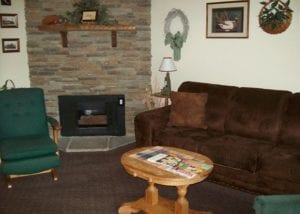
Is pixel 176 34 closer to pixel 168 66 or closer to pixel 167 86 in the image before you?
pixel 168 66

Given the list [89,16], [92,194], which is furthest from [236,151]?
[89,16]

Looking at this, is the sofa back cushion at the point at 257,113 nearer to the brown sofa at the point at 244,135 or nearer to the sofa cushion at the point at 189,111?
the brown sofa at the point at 244,135

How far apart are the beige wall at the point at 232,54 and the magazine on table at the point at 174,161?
1.78 m

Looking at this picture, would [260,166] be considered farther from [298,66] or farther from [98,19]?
[98,19]

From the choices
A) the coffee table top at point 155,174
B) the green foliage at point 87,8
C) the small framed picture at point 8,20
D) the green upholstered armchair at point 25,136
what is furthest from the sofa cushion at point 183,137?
the small framed picture at point 8,20

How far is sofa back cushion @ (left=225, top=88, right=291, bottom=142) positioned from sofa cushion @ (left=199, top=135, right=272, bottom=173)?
0.14 metres

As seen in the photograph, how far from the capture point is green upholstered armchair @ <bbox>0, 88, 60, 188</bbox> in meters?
3.88

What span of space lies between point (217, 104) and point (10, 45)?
312 cm

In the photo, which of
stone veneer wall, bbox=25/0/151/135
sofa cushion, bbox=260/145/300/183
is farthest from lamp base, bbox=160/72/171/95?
sofa cushion, bbox=260/145/300/183

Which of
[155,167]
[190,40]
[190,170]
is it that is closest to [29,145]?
[155,167]

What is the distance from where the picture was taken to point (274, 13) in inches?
169

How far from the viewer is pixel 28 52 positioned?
5.58 meters

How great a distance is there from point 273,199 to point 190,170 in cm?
85

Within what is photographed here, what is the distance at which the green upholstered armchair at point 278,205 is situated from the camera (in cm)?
231
